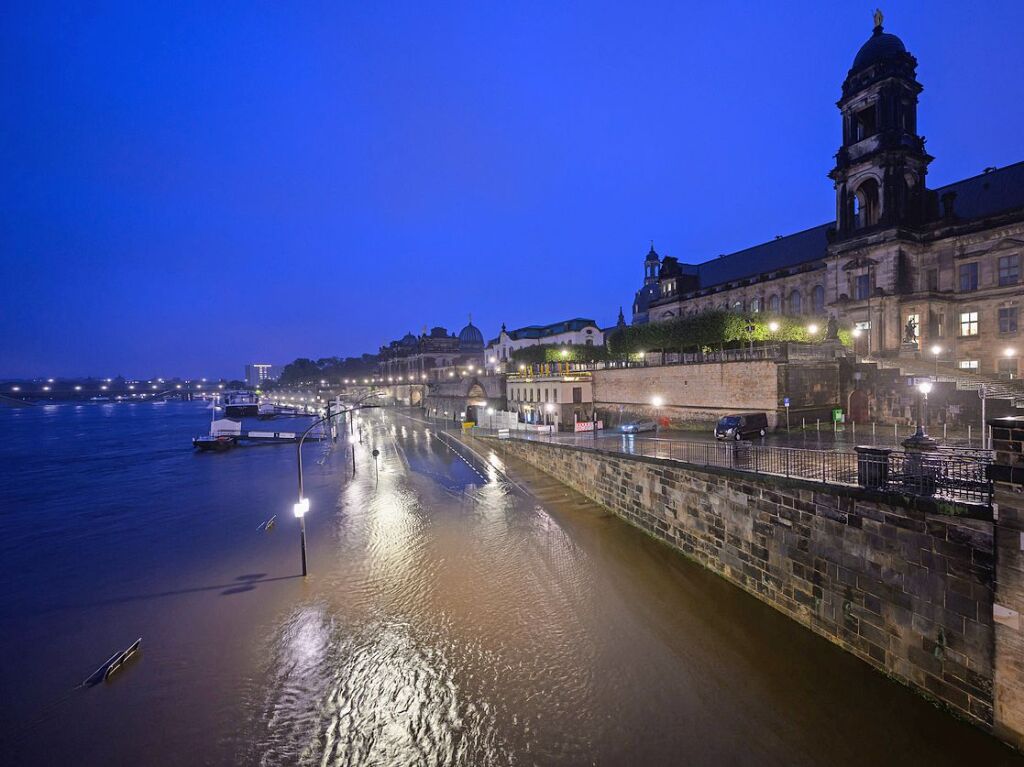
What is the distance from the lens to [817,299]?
2041 inches

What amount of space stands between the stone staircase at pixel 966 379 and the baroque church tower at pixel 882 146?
48.2ft

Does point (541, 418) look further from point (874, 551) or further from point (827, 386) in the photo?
point (874, 551)

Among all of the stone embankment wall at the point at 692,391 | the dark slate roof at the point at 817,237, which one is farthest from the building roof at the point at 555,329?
the stone embankment wall at the point at 692,391

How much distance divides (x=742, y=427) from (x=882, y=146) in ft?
116

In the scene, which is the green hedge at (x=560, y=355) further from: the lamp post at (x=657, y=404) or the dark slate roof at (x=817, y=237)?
the lamp post at (x=657, y=404)

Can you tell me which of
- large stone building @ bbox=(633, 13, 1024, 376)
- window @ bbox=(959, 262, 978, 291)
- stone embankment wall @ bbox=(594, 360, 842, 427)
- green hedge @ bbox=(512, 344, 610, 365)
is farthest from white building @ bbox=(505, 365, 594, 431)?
window @ bbox=(959, 262, 978, 291)

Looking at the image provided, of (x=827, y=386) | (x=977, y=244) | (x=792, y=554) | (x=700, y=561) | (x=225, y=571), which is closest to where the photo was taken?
(x=792, y=554)

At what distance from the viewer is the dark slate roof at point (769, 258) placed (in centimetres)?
5600

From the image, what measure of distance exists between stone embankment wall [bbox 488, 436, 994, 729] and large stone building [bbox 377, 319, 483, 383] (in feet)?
331

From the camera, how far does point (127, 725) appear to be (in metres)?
11.0

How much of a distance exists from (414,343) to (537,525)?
134345mm

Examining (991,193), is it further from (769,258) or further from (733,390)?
(733,390)

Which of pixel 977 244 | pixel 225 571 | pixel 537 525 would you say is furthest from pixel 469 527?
pixel 977 244

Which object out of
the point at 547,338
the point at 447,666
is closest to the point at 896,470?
the point at 447,666
